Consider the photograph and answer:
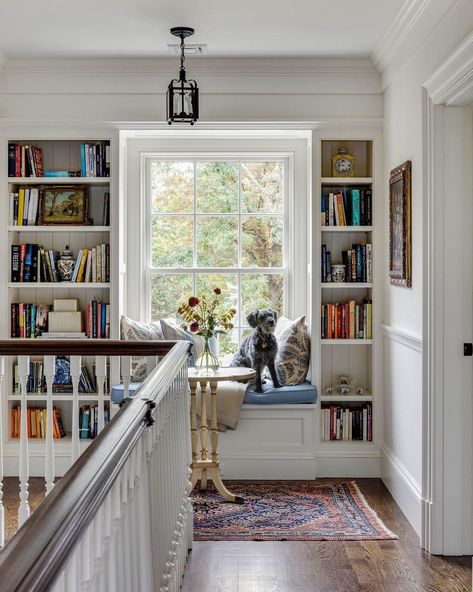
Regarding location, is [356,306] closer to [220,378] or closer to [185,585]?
[220,378]

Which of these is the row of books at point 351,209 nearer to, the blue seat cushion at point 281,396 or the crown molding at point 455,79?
the blue seat cushion at point 281,396

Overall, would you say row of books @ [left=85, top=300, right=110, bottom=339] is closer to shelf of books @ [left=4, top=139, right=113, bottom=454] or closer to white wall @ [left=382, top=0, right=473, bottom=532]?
shelf of books @ [left=4, top=139, right=113, bottom=454]

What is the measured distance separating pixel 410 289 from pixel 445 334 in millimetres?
626

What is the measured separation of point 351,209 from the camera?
512 centimetres

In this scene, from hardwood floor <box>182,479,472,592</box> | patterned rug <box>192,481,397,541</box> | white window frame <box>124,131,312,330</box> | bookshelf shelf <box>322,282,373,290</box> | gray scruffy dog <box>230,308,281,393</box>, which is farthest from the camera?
white window frame <box>124,131,312,330</box>

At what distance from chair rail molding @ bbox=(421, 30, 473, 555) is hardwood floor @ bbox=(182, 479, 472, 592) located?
0.69ft

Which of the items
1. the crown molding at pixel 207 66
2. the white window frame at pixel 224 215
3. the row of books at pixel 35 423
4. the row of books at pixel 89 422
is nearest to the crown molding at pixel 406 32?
the crown molding at pixel 207 66

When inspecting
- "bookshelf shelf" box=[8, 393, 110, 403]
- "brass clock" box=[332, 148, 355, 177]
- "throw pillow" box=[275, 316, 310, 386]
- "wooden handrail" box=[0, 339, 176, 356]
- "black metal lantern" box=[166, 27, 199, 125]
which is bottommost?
"bookshelf shelf" box=[8, 393, 110, 403]

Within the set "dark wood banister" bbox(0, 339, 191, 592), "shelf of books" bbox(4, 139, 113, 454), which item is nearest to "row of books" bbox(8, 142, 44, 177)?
"shelf of books" bbox(4, 139, 113, 454)

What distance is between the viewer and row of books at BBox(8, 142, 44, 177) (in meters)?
5.10

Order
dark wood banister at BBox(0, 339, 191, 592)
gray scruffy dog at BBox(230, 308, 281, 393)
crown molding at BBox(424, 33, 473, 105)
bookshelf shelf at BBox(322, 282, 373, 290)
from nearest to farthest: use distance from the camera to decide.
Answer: dark wood banister at BBox(0, 339, 191, 592) → crown molding at BBox(424, 33, 473, 105) → gray scruffy dog at BBox(230, 308, 281, 393) → bookshelf shelf at BBox(322, 282, 373, 290)

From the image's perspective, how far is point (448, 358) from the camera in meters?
3.52

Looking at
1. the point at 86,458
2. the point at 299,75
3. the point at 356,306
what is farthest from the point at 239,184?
the point at 86,458

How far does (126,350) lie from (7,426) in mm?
2095
